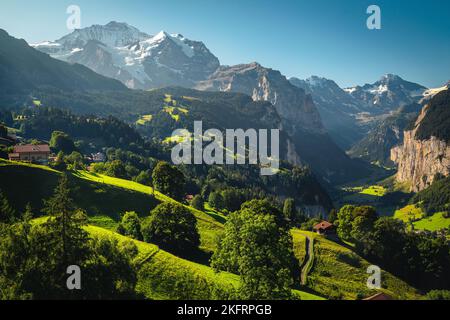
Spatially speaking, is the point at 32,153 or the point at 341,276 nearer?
the point at 341,276

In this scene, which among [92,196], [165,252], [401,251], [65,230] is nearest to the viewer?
[65,230]

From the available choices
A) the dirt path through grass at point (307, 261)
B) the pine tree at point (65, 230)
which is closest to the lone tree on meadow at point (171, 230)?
the dirt path through grass at point (307, 261)

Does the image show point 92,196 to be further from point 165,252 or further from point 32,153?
point 32,153

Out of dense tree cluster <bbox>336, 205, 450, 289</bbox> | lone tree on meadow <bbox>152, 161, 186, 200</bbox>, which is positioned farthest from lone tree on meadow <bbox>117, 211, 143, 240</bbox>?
dense tree cluster <bbox>336, 205, 450, 289</bbox>

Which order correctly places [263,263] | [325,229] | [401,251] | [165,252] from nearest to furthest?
[263,263] < [165,252] < [401,251] < [325,229]

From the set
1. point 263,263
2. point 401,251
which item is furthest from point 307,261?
point 263,263

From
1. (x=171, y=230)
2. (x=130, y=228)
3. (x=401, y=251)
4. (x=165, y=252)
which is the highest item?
(x=130, y=228)

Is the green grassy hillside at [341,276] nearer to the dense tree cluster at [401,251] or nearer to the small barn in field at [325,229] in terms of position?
the dense tree cluster at [401,251]

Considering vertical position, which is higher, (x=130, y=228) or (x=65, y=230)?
(x=65, y=230)

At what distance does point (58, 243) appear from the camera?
38906mm

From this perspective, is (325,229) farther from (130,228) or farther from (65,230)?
(65,230)

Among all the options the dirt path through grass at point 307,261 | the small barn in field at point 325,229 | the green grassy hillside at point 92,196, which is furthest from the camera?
the small barn in field at point 325,229
